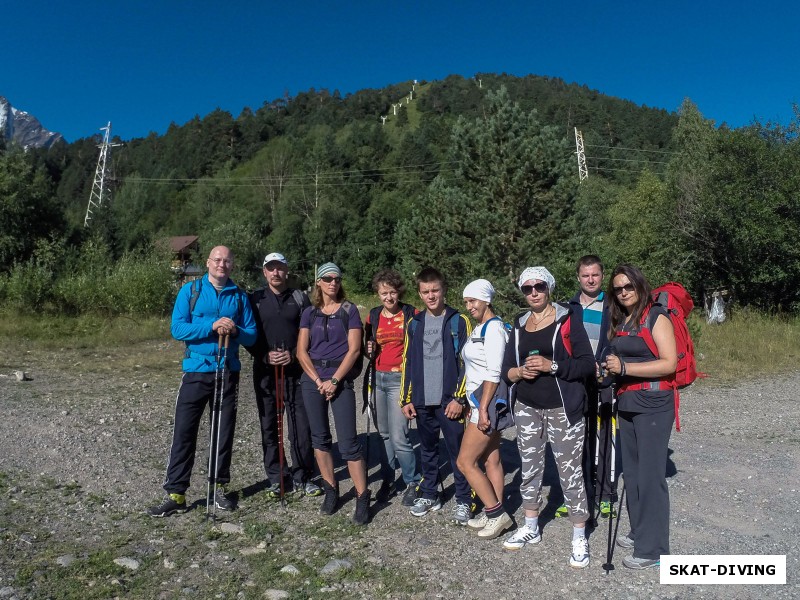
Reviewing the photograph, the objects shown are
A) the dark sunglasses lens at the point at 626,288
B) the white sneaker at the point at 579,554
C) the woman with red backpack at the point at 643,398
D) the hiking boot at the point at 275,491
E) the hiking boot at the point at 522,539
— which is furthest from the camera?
the hiking boot at the point at 275,491

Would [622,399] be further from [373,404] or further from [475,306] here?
[373,404]

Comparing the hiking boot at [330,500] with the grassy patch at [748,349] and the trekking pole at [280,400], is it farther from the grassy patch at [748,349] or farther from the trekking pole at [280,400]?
the grassy patch at [748,349]

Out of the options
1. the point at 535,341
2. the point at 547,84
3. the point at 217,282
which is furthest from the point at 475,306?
the point at 547,84

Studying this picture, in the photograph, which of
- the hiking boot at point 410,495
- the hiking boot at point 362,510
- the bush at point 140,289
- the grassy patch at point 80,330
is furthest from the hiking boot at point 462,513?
the bush at point 140,289

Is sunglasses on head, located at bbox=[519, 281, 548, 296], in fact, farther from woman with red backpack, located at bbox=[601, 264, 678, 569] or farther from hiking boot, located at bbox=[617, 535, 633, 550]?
hiking boot, located at bbox=[617, 535, 633, 550]

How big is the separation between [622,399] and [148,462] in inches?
179

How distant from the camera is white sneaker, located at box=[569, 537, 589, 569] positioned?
3850 mm

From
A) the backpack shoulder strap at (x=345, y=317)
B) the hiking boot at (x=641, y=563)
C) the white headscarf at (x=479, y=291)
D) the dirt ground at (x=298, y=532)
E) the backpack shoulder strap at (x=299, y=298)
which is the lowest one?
the dirt ground at (x=298, y=532)

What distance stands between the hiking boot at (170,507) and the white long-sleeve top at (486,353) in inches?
93.1

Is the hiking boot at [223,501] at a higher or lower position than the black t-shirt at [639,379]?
lower

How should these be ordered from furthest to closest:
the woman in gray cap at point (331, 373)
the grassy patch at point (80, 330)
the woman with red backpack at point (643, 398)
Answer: the grassy patch at point (80, 330) < the woman in gray cap at point (331, 373) < the woman with red backpack at point (643, 398)

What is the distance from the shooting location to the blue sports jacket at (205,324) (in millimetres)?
4746

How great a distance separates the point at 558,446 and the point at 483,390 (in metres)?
0.57

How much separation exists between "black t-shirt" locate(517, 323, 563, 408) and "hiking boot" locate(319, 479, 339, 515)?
177 centimetres
